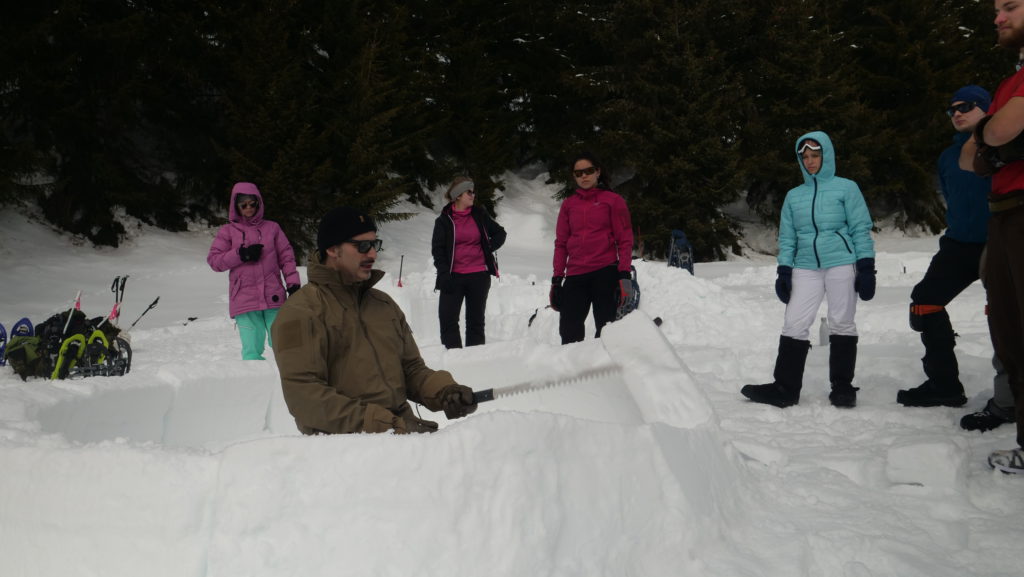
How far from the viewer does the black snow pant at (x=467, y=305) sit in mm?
6094

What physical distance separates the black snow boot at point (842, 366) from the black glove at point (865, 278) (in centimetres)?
29

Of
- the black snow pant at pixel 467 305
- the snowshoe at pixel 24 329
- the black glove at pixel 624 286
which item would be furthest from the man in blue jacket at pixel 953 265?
the snowshoe at pixel 24 329

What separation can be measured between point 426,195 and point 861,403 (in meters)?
19.3

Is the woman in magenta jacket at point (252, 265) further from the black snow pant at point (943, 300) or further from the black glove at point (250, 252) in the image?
the black snow pant at point (943, 300)

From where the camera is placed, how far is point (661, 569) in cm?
230

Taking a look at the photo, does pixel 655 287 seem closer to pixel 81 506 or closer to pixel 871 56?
pixel 81 506

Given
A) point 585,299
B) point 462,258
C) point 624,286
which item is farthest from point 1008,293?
point 462,258

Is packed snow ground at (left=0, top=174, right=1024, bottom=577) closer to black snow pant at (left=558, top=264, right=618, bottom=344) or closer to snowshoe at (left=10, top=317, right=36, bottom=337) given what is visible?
black snow pant at (left=558, top=264, right=618, bottom=344)

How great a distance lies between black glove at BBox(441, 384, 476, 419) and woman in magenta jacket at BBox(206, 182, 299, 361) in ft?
8.89

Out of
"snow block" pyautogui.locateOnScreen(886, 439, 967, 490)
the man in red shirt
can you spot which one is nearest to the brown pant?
the man in red shirt

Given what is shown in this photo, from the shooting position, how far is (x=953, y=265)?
13.3ft

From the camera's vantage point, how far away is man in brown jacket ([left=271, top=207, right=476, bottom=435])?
254 cm

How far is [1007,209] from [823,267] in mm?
1638

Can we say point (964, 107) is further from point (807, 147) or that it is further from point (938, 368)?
point (938, 368)
